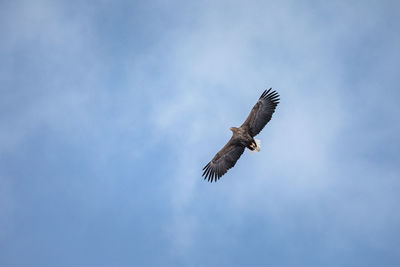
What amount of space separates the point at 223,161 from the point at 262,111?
3.49 meters

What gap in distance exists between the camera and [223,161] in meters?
24.0

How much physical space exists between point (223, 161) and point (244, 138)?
73.8 inches

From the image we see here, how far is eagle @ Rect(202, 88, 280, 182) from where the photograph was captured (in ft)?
74.1

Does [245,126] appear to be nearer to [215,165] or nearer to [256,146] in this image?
[256,146]

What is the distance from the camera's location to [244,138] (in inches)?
906

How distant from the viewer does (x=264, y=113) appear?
74.2ft

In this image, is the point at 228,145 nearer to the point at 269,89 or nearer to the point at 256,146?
the point at 256,146

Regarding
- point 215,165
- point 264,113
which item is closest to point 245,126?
point 264,113

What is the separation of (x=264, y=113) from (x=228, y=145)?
257 centimetres

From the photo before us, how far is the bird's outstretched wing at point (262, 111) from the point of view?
22.6 metres

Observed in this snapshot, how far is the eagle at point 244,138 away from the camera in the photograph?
890 inches

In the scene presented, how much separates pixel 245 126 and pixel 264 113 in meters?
1.17

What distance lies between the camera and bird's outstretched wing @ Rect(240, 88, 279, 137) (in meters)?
22.6

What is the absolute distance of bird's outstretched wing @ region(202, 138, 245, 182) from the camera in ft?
78.0
